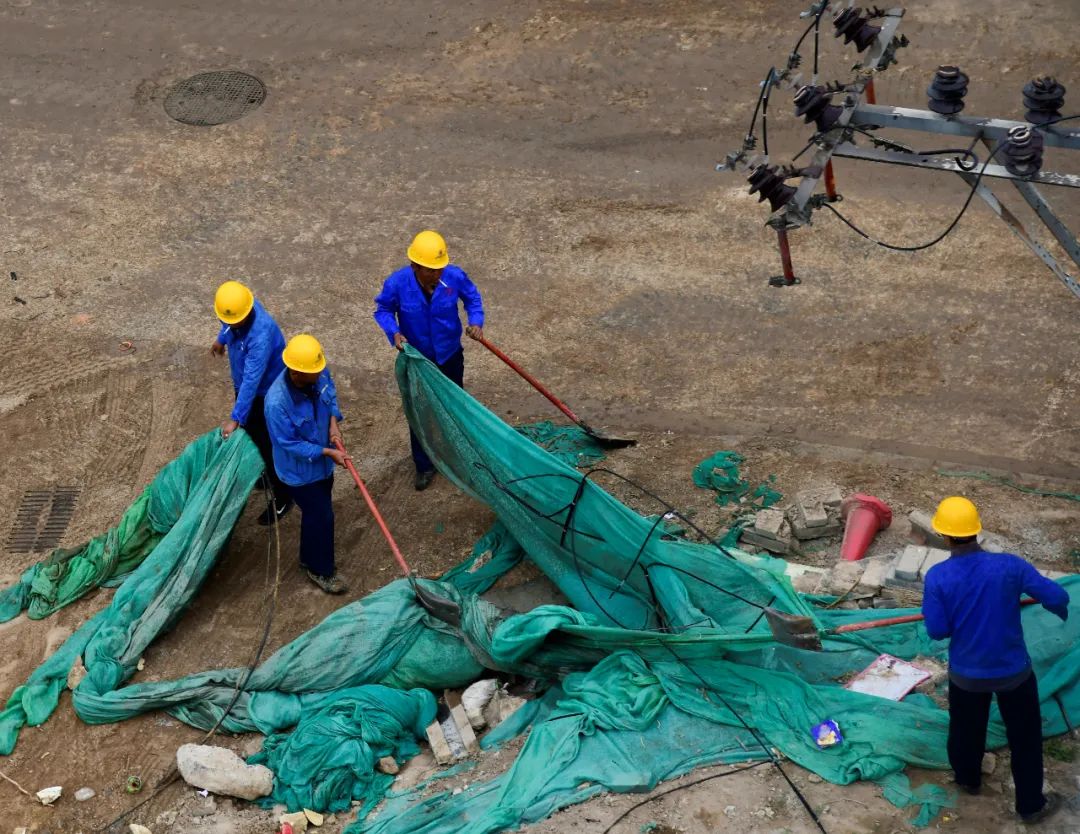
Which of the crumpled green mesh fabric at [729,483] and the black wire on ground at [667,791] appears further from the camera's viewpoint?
the crumpled green mesh fabric at [729,483]

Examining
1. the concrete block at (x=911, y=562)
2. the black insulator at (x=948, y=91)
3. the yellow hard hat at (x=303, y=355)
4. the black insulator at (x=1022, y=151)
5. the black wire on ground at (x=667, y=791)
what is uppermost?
the black insulator at (x=948, y=91)

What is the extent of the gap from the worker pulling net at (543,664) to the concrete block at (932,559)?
0.47 metres

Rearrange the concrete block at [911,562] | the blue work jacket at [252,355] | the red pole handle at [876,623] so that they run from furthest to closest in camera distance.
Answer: the blue work jacket at [252,355]
the concrete block at [911,562]
the red pole handle at [876,623]

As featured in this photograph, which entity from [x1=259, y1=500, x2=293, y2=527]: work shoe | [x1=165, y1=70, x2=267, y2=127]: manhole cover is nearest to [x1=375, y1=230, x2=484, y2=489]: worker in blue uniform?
[x1=259, y1=500, x2=293, y2=527]: work shoe

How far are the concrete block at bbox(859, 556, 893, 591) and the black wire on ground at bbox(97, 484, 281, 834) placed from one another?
3.40 m

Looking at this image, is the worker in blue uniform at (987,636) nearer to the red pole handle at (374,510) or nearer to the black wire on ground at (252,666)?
the red pole handle at (374,510)

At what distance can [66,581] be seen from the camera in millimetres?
8016

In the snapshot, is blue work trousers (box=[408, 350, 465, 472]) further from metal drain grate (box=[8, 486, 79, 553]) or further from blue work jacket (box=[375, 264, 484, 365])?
metal drain grate (box=[8, 486, 79, 553])

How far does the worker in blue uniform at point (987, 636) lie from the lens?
222 inches

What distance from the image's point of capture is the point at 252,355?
802 cm

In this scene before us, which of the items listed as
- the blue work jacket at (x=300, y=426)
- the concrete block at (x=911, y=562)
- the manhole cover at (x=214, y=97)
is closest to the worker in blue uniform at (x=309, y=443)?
the blue work jacket at (x=300, y=426)

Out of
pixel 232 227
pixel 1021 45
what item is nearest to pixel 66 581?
pixel 232 227

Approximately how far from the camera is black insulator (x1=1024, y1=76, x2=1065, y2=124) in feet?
20.8

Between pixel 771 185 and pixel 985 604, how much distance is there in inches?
90.2
